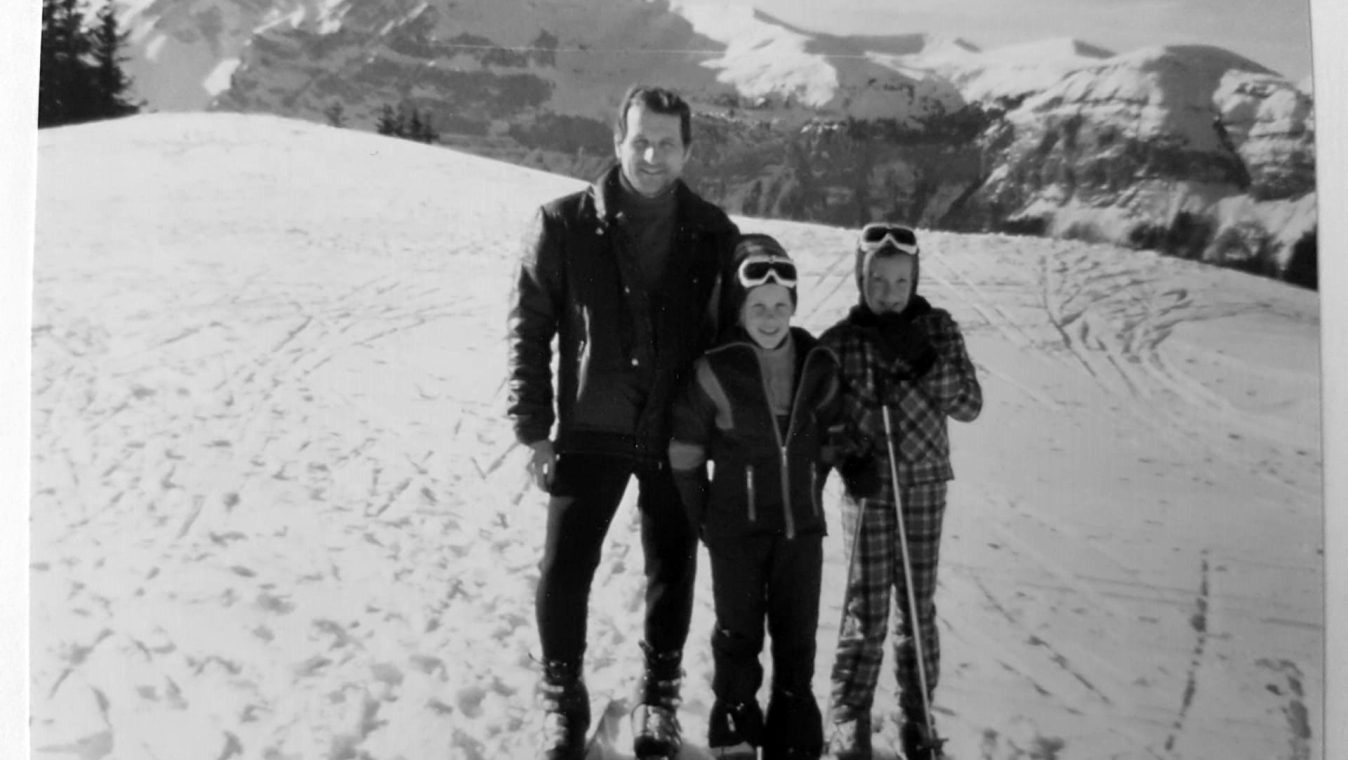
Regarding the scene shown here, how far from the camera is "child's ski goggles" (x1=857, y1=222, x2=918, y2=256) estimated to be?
2039mm

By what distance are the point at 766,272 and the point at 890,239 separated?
0.31 m

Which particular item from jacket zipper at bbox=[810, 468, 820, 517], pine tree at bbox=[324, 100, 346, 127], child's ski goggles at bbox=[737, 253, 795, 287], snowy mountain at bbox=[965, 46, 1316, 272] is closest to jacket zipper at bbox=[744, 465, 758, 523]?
jacket zipper at bbox=[810, 468, 820, 517]

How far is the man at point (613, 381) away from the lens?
6.44 feet

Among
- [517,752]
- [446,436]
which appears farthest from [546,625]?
[446,436]

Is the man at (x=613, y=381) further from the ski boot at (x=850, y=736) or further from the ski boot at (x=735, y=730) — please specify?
the ski boot at (x=850, y=736)

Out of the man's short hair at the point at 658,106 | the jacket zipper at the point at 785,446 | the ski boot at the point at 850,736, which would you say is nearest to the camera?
the jacket zipper at the point at 785,446

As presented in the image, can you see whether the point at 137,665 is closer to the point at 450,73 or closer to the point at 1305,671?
the point at 450,73

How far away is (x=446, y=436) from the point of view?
2.15 metres

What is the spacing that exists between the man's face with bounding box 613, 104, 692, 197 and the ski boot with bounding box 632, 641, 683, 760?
94 centimetres

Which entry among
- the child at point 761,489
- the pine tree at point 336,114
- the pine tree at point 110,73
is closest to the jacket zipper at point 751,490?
the child at point 761,489

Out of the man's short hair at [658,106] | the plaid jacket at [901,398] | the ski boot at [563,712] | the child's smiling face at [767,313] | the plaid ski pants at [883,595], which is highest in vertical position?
the man's short hair at [658,106]

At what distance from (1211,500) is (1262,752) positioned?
52 cm

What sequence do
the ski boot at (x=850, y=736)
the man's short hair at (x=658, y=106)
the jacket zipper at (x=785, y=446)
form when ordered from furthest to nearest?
the man's short hair at (x=658, y=106) → the ski boot at (x=850, y=736) → the jacket zipper at (x=785, y=446)

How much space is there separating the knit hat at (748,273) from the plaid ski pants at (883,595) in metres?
0.43
